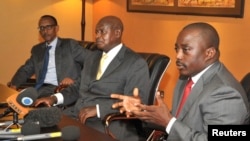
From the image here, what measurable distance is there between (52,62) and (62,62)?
0.14m

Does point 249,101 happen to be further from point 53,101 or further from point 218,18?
point 218,18

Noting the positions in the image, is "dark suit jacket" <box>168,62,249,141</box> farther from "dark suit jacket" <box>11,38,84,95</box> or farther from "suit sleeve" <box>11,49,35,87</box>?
"suit sleeve" <box>11,49,35,87</box>

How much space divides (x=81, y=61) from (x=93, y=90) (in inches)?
37.7

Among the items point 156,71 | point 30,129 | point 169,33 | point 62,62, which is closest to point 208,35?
point 156,71

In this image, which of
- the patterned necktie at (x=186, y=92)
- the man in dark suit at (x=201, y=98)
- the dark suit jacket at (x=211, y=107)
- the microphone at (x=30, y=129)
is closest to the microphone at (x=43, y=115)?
the microphone at (x=30, y=129)

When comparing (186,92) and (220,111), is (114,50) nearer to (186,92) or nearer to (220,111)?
(186,92)

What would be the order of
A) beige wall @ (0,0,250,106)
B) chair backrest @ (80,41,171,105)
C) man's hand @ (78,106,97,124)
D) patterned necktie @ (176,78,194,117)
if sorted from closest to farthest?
patterned necktie @ (176,78,194,117), man's hand @ (78,106,97,124), chair backrest @ (80,41,171,105), beige wall @ (0,0,250,106)

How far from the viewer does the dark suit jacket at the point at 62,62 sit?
3951 mm

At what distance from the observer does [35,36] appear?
553 centimetres

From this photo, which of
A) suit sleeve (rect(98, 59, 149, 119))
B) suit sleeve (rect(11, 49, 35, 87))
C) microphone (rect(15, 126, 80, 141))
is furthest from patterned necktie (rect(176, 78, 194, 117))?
suit sleeve (rect(11, 49, 35, 87))

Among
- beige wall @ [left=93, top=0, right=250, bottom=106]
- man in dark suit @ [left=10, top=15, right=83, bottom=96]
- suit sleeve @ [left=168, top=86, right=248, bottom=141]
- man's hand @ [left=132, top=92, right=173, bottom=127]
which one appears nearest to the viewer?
suit sleeve @ [left=168, top=86, right=248, bottom=141]

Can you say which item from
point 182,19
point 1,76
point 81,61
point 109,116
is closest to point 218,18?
point 182,19

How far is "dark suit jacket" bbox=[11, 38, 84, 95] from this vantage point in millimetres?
3951

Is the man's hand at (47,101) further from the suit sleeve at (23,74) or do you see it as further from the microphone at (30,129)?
the suit sleeve at (23,74)
